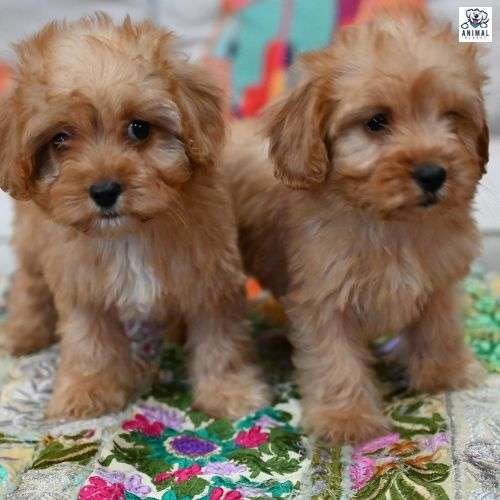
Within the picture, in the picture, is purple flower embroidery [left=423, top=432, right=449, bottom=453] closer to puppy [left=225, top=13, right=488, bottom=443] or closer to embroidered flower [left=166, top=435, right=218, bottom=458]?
puppy [left=225, top=13, right=488, bottom=443]

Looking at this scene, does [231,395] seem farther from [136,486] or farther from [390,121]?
[390,121]

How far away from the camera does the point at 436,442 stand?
2117 millimetres

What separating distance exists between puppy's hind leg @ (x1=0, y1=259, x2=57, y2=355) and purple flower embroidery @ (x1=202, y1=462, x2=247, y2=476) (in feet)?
3.27

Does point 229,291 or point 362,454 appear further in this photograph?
point 229,291

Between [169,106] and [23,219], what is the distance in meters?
0.82

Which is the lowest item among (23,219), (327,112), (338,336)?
(338,336)

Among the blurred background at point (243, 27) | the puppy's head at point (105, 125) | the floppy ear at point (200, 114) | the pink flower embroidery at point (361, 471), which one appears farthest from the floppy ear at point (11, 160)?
the blurred background at point (243, 27)

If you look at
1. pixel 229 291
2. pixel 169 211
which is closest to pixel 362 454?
pixel 229 291

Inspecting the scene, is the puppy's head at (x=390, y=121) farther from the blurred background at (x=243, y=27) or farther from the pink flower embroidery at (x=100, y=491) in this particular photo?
the blurred background at (x=243, y=27)

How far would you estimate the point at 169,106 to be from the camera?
6.77ft

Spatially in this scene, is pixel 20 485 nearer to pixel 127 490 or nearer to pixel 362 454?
pixel 127 490

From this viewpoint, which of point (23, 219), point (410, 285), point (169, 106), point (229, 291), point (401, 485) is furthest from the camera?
point (23, 219)

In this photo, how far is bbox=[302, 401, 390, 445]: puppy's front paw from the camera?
2213 millimetres

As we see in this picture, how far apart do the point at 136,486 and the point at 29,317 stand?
3.35ft
